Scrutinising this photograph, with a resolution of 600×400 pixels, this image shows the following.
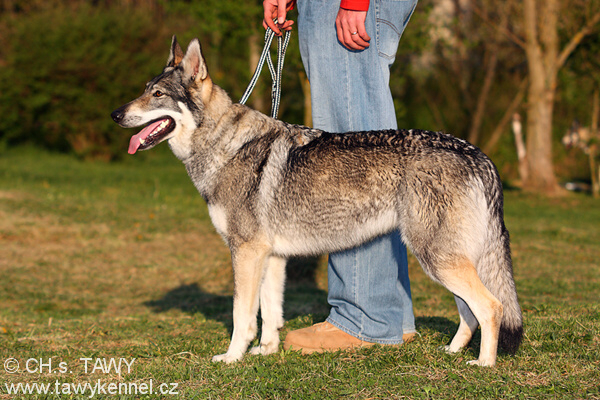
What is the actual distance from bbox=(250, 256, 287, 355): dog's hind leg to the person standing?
0.38 feet

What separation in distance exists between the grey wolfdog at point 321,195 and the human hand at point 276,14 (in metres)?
0.57

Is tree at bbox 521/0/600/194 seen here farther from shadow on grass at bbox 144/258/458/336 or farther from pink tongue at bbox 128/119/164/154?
pink tongue at bbox 128/119/164/154

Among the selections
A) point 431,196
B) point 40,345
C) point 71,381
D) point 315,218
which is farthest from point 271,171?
point 40,345

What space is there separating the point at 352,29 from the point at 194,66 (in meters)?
1.00

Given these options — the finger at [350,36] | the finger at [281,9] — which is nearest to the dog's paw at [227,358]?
the finger at [350,36]

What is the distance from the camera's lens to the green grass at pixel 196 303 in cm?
334

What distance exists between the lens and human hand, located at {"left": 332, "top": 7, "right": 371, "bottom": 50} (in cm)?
378

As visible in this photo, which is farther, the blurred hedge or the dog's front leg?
the blurred hedge

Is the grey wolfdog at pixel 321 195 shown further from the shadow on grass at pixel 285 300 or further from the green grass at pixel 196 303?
the shadow on grass at pixel 285 300

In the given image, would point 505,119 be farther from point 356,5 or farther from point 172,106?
point 172,106

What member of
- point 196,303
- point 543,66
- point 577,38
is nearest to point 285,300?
point 196,303

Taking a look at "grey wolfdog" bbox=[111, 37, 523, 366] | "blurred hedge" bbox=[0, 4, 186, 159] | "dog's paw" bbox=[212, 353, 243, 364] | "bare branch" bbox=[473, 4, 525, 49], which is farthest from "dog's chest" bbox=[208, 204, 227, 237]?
"blurred hedge" bbox=[0, 4, 186, 159]

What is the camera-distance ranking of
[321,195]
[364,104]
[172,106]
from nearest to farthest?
1. [321,195]
2. [172,106]
3. [364,104]

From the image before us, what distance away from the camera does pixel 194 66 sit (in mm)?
3996
